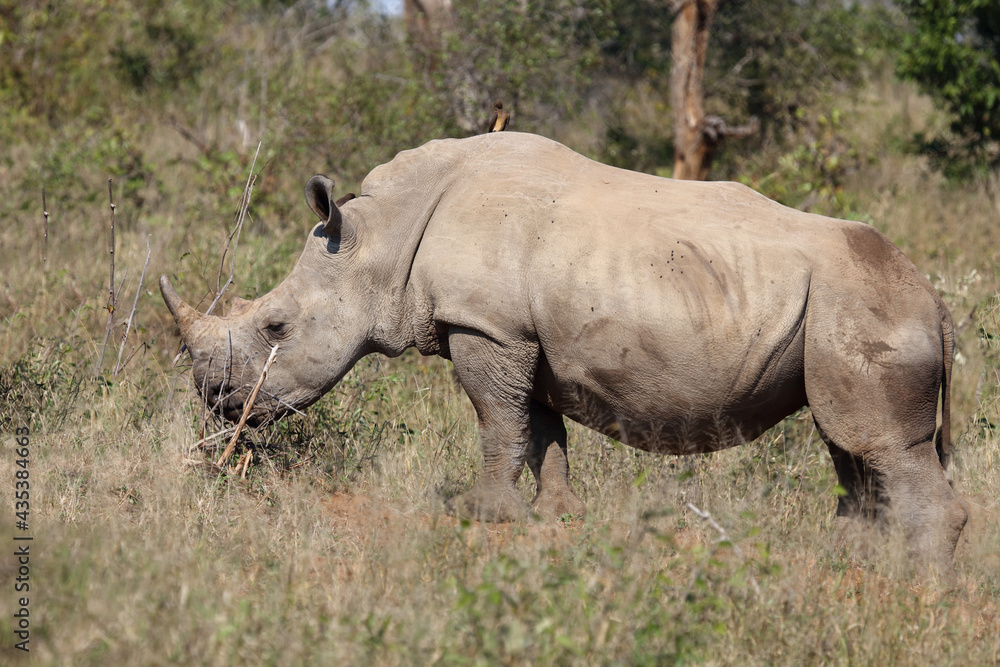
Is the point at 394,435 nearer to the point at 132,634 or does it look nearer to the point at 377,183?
the point at 377,183

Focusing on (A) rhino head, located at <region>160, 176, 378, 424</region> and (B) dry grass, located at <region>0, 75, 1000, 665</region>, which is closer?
(B) dry grass, located at <region>0, 75, 1000, 665</region>

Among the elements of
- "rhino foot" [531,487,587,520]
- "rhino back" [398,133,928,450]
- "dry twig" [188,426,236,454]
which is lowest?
"rhino foot" [531,487,587,520]

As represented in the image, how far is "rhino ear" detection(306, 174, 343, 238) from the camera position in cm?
472

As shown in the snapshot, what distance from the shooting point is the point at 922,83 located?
1099 centimetres

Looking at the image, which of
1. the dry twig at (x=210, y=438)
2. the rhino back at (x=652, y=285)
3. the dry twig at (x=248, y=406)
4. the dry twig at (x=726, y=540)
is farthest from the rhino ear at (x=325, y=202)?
the dry twig at (x=726, y=540)

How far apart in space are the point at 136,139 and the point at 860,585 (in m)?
8.65

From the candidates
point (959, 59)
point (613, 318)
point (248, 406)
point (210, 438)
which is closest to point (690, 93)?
point (959, 59)

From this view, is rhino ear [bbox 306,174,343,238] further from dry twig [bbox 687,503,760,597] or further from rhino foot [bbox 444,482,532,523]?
dry twig [bbox 687,503,760,597]

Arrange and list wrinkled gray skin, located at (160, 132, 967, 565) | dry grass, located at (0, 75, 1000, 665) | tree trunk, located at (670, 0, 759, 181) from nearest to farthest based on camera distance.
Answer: dry grass, located at (0, 75, 1000, 665), wrinkled gray skin, located at (160, 132, 967, 565), tree trunk, located at (670, 0, 759, 181)

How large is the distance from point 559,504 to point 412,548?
1.34 meters

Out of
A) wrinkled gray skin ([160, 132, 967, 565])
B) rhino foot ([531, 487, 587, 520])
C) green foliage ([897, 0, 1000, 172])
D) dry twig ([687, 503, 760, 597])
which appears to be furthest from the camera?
green foliage ([897, 0, 1000, 172])

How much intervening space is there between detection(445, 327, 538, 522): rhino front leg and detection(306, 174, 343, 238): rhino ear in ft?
2.41

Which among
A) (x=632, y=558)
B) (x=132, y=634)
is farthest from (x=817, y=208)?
(x=132, y=634)

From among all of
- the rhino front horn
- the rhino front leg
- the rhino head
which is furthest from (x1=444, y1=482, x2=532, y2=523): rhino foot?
the rhino front horn
